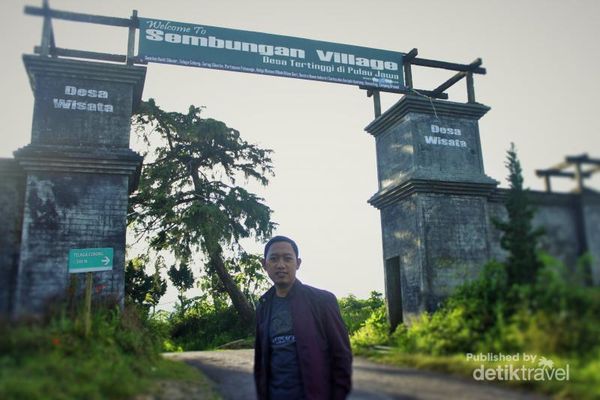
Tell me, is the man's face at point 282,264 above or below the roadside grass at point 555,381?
above

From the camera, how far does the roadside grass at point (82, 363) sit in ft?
15.0

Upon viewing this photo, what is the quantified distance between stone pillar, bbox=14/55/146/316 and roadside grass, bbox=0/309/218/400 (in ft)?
5.14

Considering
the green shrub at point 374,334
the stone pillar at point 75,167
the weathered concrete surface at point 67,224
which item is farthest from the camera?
the green shrub at point 374,334

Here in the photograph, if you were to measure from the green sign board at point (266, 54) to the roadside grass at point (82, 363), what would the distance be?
635cm

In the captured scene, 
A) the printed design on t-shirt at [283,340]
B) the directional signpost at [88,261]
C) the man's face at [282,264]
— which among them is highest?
the directional signpost at [88,261]

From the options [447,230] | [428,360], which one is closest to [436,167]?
[447,230]

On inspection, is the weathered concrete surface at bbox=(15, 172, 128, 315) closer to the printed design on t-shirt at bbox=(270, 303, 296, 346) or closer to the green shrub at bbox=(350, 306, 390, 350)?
the green shrub at bbox=(350, 306, 390, 350)

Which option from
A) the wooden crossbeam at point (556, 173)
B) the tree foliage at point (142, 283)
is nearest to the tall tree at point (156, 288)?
the tree foliage at point (142, 283)

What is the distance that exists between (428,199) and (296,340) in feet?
24.8

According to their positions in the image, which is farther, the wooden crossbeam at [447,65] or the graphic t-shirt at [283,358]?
the wooden crossbeam at [447,65]

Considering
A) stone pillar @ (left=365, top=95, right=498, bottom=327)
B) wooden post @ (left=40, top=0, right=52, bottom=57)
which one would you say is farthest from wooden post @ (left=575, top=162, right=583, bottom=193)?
wooden post @ (left=40, top=0, right=52, bottom=57)

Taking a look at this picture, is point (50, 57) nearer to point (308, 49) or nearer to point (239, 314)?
point (308, 49)

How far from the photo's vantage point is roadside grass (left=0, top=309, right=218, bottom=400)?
4570mm

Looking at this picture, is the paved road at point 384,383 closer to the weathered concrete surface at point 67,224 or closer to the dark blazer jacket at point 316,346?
the dark blazer jacket at point 316,346
